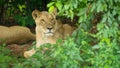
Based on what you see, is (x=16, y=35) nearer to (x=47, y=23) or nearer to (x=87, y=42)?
(x=47, y=23)

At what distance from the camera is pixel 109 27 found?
197 inches

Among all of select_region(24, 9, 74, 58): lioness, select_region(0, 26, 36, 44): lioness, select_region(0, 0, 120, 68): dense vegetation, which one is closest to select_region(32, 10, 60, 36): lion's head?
select_region(24, 9, 74, 58): lioness

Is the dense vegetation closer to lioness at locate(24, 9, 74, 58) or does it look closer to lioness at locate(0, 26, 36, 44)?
lioness at locate(24, 9, 74, 58)

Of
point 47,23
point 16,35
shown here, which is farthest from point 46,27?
point 16,35

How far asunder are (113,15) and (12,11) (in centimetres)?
537

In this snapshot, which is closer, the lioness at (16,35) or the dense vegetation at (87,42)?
the dense vegetation at (87,42)

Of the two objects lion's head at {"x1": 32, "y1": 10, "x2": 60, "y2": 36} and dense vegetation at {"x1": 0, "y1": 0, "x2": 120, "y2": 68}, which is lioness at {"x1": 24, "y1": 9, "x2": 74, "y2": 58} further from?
dense vegetation at {"x1": 0, "y1": 0, "x2": 120, "y2": 68}

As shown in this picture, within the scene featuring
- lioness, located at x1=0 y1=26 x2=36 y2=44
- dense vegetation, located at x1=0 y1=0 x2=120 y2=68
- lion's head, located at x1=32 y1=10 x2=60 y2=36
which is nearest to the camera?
dense vegetation, located at x1=0 y1=0 x2=120 y2=68

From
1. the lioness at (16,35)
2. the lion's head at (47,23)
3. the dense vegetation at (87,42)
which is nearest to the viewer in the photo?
the dense vegetation at (87,42)

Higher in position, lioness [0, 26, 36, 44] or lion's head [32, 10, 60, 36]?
lion's head [32, 10, 60, 36]

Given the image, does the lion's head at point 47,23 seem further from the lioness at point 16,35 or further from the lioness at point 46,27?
the lioness at point 16,35

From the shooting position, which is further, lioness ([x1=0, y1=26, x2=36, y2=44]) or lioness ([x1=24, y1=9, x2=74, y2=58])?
lioness ([x1=0, y1=26, x2=36, y2=44])

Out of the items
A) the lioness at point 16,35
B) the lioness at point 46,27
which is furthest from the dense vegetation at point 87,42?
the lioness at point 16,35

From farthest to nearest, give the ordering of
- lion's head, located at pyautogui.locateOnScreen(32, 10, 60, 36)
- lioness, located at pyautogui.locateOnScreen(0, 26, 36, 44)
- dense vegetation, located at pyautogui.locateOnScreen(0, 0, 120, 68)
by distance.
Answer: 1. lioness, located at pyautogui.locateOnScreen(0, 26, 36, 44)
2. lion's head, located at pyautogui.locateOnScreen(32, 10, 60, 36)
3. dense vegetation, located at pyautogui.locateOnScreen(0, 0, 120, 68)
